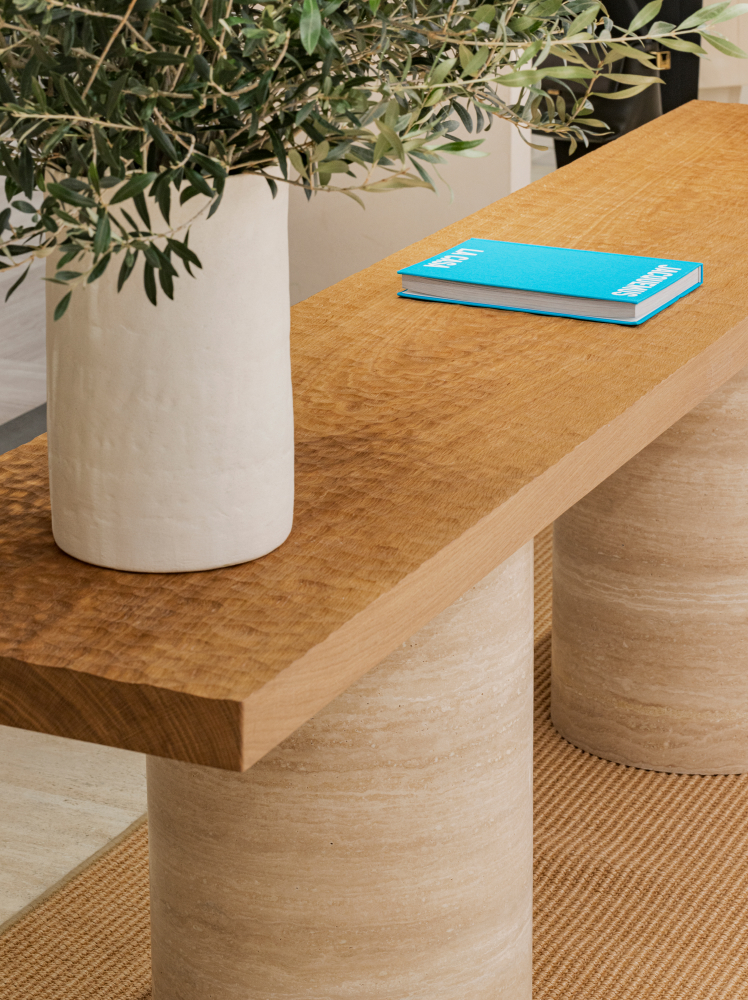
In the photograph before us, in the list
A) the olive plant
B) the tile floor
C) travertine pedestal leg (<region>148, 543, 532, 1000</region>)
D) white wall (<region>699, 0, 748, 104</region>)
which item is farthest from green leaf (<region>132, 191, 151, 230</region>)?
white wall (<region>699, 0, 748, 104</region>)

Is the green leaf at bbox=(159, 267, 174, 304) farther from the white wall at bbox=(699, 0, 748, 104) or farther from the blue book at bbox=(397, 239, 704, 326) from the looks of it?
the white wall at bbox=(699, 0, 748, 104)

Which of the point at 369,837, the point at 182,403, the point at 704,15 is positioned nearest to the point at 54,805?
the point at 369,837

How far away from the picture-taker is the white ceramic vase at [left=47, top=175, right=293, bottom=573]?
83cm

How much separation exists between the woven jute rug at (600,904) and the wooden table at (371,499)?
359 mm

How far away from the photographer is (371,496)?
1.01 meters

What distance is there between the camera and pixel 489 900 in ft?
4.07

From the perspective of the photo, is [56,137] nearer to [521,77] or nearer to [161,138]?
[161,138]

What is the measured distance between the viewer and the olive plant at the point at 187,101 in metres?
0.70

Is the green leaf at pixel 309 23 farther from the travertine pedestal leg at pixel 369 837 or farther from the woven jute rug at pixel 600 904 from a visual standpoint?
the woven jute rug at pixel 600 904

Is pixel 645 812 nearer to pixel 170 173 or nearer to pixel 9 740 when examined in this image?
pixel 9 740

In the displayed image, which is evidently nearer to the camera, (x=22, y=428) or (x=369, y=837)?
(x=369, y=837)

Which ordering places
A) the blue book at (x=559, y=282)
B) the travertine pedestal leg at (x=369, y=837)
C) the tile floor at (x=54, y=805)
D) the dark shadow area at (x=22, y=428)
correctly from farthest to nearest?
the dark shadow area at (x=22, y=428), the tile floor at (x=54, y=805), the blue book at (x=559, y=282), the travertine pedestal leg at (x=369, y=837)

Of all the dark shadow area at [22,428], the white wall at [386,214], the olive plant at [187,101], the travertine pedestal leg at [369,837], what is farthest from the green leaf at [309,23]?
the white wall at [386,214]

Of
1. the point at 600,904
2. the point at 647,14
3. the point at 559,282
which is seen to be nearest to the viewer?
the point at 647,14
